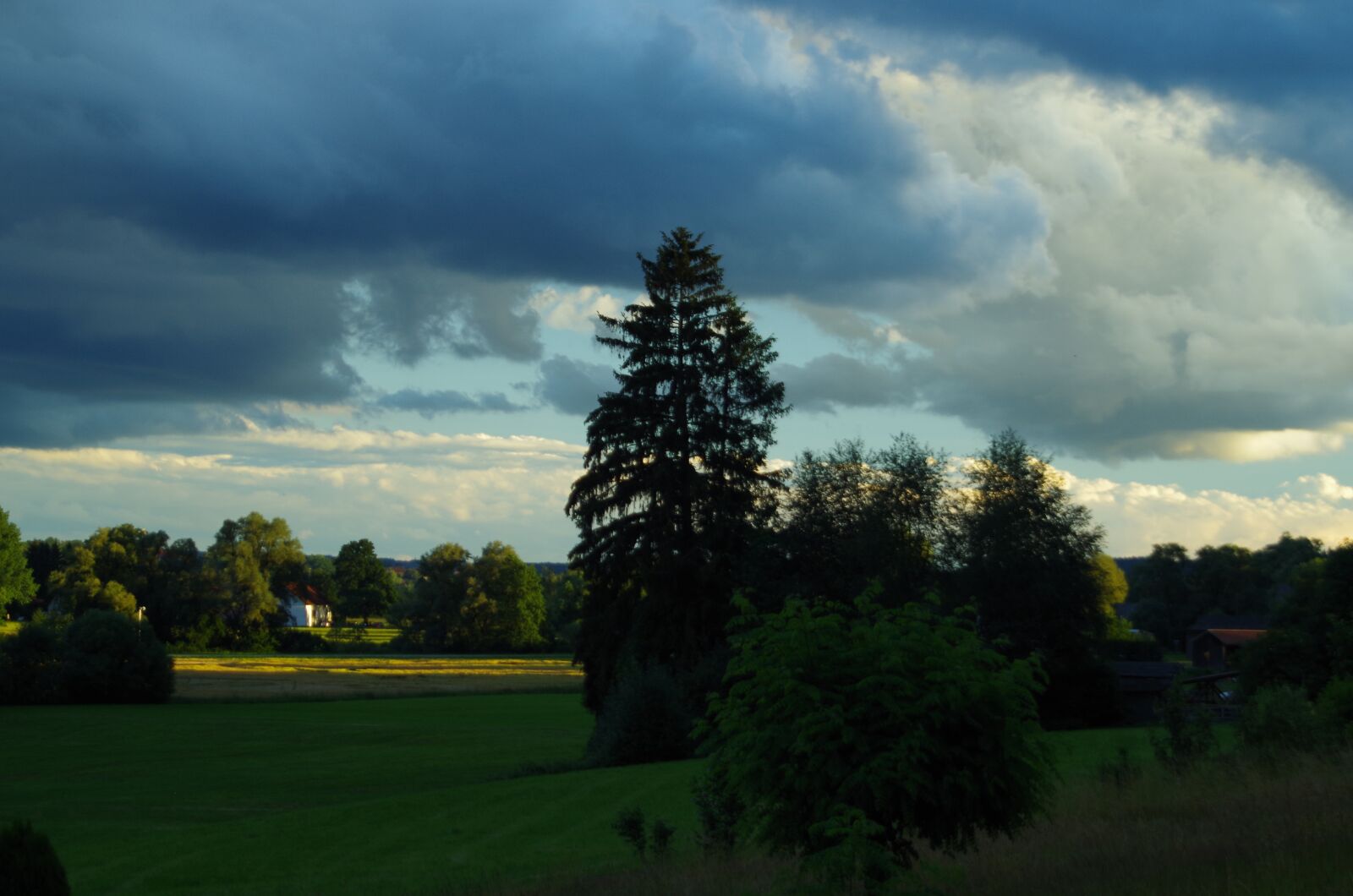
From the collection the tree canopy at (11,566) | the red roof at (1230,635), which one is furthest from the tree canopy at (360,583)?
the red roof at (1230,635)

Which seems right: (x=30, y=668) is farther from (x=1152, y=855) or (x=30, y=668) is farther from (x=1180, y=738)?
(x=1152, y=855)

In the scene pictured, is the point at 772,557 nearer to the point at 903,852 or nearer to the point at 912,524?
the point at 912,524

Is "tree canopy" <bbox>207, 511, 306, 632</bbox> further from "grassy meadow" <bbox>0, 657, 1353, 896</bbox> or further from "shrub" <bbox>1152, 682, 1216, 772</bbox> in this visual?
"shrub" <bbox>1152, 682, 1216, 772</bbox>

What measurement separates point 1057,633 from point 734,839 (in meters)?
36.9

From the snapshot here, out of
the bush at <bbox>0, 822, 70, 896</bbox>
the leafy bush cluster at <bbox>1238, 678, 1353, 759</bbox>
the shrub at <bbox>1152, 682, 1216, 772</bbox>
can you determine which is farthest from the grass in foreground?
the leafy bush cluster at <bbox>1238, 678, 1353, 759</bbox>

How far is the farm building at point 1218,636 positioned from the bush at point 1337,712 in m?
68.1

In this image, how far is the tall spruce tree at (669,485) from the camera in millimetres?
43469

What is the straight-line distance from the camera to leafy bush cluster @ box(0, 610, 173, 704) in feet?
248

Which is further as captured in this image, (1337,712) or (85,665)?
(85,665)

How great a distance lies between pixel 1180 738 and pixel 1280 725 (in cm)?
199

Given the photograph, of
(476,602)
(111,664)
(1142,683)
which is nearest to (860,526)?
(1142,683)

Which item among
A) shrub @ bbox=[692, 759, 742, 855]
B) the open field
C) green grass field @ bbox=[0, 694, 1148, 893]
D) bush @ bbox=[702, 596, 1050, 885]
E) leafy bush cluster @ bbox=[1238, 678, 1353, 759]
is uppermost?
bush @ bbox=[702, 596, 1050, 885]

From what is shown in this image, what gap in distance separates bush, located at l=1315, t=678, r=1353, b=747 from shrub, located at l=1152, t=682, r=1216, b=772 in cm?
215

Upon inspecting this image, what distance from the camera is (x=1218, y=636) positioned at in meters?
92.1
